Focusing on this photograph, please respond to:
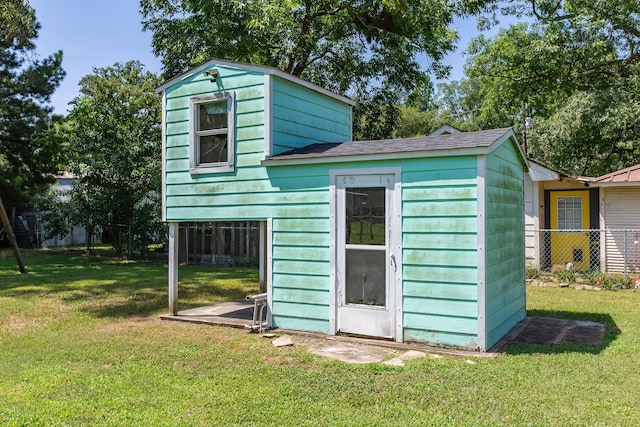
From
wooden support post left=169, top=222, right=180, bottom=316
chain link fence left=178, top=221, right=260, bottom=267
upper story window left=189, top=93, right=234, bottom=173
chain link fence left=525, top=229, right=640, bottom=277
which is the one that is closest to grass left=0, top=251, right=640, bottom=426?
wooden support post left=169, top=222, right=180, bottom=316

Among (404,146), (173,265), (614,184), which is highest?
(614,184)

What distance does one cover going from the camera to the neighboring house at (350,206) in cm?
550

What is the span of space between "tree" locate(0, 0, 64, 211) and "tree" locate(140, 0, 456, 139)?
24.7ft

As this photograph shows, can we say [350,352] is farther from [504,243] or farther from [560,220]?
[560,220]

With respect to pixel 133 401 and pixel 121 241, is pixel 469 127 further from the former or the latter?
pixel 133 401

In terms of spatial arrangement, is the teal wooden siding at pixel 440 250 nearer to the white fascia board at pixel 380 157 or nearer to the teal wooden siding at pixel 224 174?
the white fascia board at pixel 380 157

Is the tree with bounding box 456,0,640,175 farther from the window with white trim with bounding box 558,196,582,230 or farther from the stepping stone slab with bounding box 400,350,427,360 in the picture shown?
the stepping stone slab with bounding box 400,350,427,360

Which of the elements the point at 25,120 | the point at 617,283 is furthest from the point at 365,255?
the point at 25,120

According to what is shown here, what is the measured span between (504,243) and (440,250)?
1.17 metres

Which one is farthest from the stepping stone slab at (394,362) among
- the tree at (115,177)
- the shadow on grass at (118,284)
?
the tree at (115,177)

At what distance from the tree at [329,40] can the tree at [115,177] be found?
3.51 m

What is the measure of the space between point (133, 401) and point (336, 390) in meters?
1.71

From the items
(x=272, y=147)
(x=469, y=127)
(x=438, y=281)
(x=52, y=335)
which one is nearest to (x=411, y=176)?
(x=438, y=281)

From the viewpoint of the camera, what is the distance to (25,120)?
19828 mm
